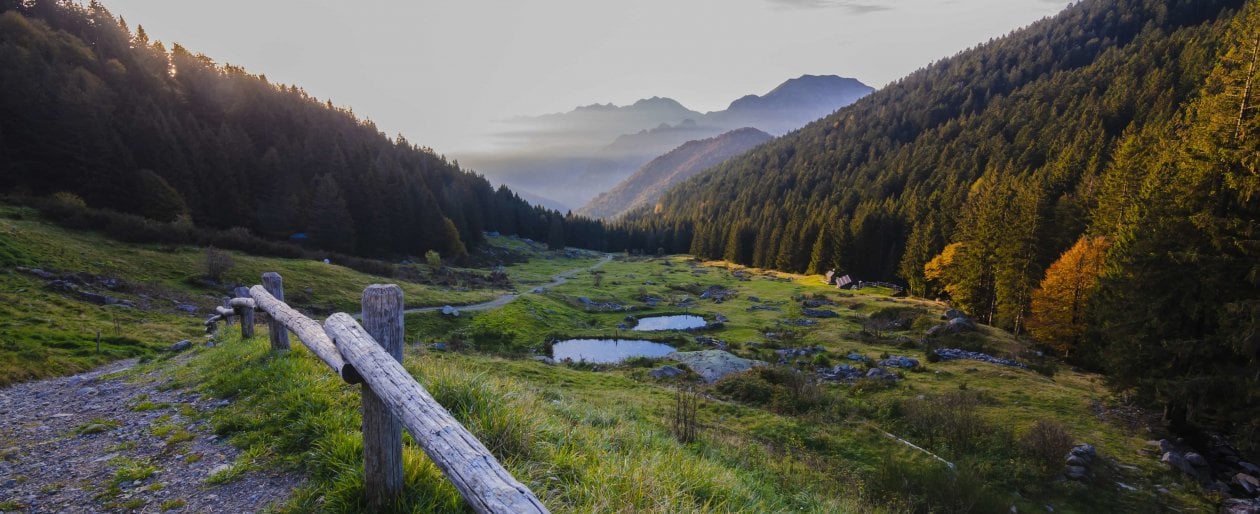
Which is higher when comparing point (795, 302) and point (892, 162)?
point (892, 162)

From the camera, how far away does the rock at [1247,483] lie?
15.7 m

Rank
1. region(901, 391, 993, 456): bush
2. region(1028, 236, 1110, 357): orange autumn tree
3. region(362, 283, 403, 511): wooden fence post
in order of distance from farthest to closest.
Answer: region(1028, 236, 1110, 357): orange autumn tree
region(901, 391, 993, 456): bush
region(362, 283, 403, 511): wooden fence post

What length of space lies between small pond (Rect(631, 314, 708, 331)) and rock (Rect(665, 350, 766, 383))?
16732 millimetres

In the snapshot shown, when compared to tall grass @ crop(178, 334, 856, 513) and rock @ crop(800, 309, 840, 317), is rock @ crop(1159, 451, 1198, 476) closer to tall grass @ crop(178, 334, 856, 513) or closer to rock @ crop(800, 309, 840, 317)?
tall grass @ crop(178, 334, 856, 513)

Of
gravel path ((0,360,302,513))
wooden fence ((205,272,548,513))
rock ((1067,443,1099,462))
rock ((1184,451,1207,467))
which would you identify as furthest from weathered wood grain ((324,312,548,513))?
rock ((1184,451,1207,467))

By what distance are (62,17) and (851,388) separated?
421 feet

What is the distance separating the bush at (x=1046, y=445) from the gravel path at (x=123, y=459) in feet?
74.2

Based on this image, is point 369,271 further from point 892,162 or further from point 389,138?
point 892,162

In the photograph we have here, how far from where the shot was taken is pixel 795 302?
65000 mm

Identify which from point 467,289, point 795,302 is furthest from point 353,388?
point 795,302

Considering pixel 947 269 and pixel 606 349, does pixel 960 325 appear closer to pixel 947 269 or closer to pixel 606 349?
pixel 947 269

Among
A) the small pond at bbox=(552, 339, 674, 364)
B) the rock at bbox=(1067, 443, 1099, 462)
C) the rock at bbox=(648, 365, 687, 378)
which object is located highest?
the rock at bbox=(1067, 443, 1099, 462)

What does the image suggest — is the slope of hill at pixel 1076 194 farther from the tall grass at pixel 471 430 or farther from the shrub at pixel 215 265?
the shrub at pixel 215 265

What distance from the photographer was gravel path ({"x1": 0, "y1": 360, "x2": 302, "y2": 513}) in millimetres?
5227
